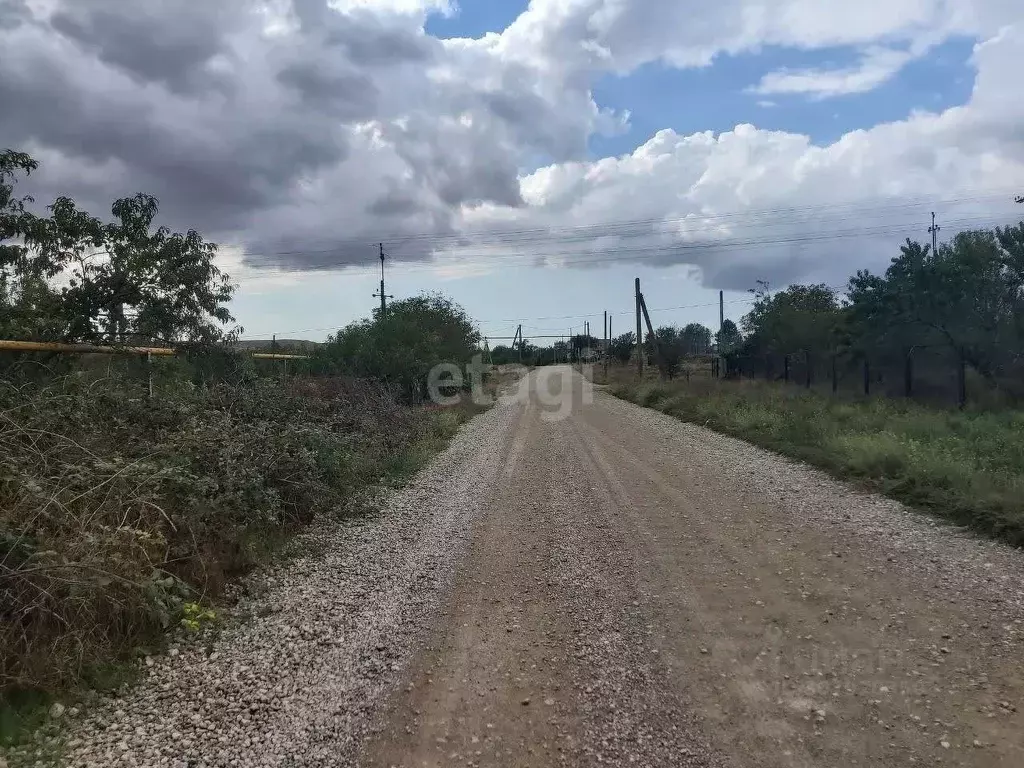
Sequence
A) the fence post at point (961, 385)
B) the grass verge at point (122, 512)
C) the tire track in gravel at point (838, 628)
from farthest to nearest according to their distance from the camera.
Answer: the fence post at point (961, 385) → the grass verge at point (122, 512) → the tire track in gravel at point (838, 628)

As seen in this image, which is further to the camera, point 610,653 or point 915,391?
point 915,391

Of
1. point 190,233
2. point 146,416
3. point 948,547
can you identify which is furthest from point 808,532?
point 190,233

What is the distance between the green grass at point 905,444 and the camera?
23.3ft

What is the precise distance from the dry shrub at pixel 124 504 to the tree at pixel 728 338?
33.1 metres

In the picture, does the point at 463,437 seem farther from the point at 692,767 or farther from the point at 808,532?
the point at 692,767

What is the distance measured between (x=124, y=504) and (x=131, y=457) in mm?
1078

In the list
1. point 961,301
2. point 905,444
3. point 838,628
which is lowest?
point 838,628

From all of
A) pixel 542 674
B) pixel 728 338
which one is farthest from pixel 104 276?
pixel 728 338

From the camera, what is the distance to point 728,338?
45.0 m

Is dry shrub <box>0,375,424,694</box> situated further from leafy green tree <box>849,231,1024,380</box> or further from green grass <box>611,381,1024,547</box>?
leafy green tree <box>849,231,1024,380</box>

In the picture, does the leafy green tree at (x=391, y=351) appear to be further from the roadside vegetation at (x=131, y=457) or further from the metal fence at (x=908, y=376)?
the metal fence at (x=908, y=376)

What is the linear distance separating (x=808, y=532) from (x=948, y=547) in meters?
1.15

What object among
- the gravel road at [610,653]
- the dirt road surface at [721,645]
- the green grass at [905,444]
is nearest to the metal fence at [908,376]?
the green grass at [905,444]

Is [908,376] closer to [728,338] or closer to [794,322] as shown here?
[794,322]
